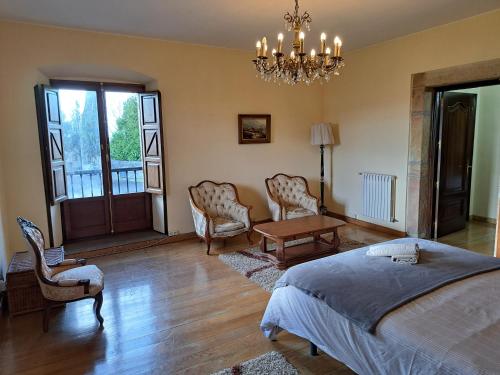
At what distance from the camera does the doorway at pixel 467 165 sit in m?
4.96

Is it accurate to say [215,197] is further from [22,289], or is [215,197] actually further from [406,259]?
[406,259]

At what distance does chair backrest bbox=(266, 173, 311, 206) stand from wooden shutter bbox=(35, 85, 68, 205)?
10.1 feet

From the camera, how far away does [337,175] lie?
6.44 meters

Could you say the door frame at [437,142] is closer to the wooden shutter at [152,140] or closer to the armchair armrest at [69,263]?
the wooden shutter at [152,140]

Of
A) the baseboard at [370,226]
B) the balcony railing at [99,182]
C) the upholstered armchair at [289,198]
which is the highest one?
the balcony railing at [99,182]

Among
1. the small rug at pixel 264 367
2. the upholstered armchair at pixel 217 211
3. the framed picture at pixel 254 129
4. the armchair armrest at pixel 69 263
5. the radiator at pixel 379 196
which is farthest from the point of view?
the framed picture at pixel 254 129

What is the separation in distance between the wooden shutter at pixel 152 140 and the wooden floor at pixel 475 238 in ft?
14.0

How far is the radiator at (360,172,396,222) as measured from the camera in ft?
17.6

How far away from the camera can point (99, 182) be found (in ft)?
17.1

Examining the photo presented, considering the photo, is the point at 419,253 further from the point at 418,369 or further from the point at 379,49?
the point at 379,49

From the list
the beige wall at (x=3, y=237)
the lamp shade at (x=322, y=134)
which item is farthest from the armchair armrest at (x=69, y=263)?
the lamp shade at (x=322, y=134)

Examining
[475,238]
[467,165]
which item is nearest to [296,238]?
[475,238]

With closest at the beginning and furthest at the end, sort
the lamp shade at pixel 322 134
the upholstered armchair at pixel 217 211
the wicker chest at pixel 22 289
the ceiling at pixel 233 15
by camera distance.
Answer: the wicker chest at pixel 22 289 < the ceiling at pixel 233 15 < the upholstered armchair at pixel 217 211 < the lamp shade at pixel 322 134

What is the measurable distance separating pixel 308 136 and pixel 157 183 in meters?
2.90
